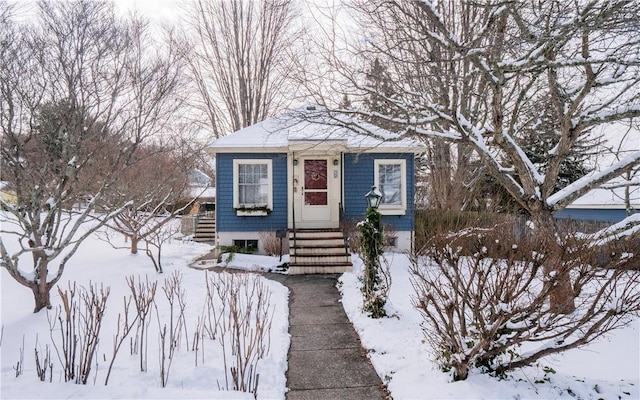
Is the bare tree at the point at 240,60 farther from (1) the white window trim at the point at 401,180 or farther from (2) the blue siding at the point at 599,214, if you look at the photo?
(2) the blue siding at the point at 599,214

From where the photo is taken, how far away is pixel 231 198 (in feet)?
34.9

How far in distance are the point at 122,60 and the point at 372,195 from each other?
16.9 feet

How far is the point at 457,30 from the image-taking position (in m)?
7.96

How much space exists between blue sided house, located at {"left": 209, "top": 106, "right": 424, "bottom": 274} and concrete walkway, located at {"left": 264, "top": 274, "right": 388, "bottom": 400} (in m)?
4.30

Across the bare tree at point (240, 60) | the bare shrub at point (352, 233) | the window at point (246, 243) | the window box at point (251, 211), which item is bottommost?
the window at point (246, 243)

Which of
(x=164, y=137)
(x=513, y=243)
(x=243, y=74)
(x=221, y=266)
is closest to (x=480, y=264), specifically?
(x=513, y=243)

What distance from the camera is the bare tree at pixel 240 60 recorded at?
18.0 metres

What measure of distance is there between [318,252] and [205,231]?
909 centimetres

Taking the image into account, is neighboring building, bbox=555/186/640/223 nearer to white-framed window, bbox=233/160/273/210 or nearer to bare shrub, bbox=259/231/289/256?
bare shrub, bbox=259/231/289/256

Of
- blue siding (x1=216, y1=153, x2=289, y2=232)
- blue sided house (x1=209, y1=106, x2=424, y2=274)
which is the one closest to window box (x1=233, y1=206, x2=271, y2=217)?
blue sided house (x1=209, y1=106, x2=424, y2=274)

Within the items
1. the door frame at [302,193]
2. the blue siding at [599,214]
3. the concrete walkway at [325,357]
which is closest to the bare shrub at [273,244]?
the door frame at [302,193]

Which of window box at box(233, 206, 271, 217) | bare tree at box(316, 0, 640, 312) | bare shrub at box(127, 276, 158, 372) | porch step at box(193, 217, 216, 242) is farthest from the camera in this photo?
porch step at box(193, 217, 216, 242)

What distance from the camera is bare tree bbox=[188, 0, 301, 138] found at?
18.0 meters

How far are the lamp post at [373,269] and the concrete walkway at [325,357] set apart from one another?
0.46m
